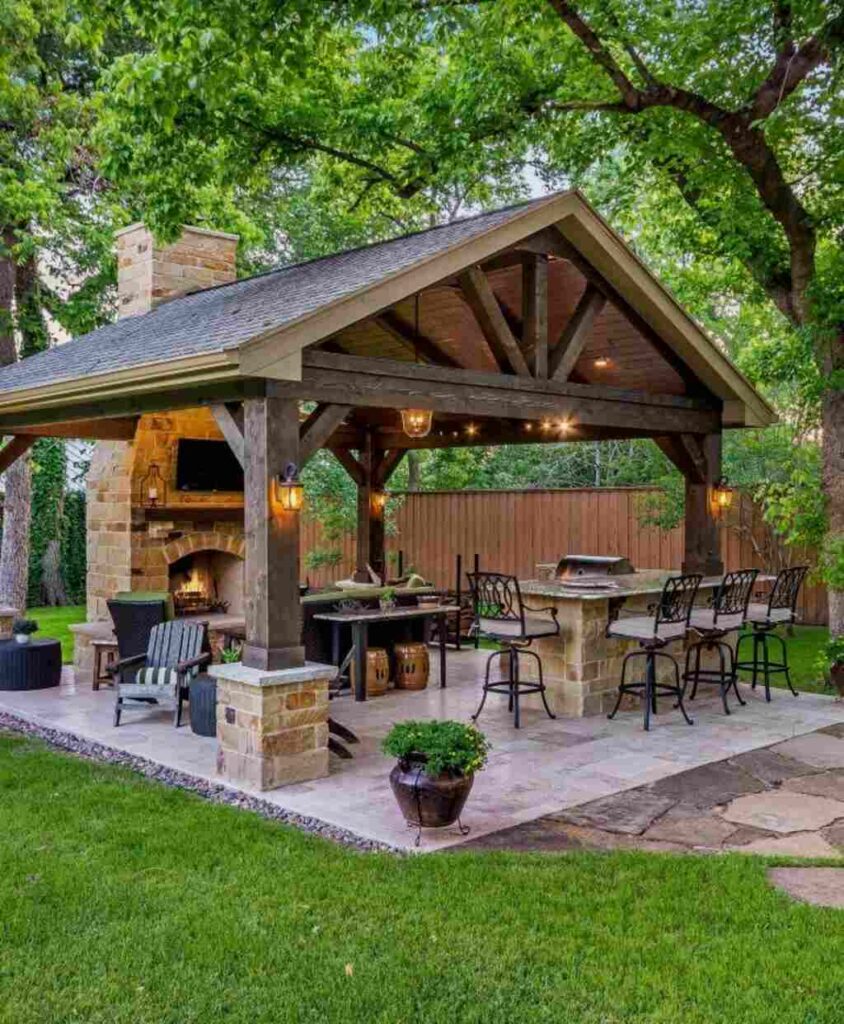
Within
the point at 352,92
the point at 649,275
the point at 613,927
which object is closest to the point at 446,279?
the point at 649,275

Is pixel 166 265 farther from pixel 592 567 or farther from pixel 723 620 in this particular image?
pixel 723 620

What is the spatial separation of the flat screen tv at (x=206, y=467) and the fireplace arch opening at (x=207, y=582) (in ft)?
2.58

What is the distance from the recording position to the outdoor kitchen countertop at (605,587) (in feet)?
26.3

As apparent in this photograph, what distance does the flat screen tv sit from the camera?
10344 mm

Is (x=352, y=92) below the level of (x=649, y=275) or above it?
above

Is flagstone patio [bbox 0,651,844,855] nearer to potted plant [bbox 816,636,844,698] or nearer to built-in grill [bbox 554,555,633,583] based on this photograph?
potted plant [bbox 816,636,844,698]

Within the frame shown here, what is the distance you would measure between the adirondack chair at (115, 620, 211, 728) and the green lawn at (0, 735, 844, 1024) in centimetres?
231

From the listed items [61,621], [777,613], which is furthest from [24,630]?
[777,613]

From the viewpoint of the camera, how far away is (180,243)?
36.7 feet

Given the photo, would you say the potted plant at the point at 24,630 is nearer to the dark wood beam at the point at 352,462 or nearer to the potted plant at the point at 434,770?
the dark wood beam at the point at 352,462

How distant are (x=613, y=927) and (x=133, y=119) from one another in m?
9.72

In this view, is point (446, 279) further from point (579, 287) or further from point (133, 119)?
point (133, 119)

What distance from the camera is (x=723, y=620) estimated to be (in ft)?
27.9

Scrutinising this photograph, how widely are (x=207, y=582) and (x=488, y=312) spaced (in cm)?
543
